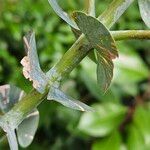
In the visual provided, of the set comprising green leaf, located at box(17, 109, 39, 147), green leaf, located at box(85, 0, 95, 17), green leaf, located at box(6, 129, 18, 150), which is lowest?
green leaf, located at box(17, 109, 39, 147)

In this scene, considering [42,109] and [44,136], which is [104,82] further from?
[44,136]

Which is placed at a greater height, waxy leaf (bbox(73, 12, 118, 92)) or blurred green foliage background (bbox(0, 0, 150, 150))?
waxy leaf (bbox(73, 12, 118, 92))

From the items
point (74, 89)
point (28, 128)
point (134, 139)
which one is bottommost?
point (134, 139)

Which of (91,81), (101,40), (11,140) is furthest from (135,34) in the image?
(91,81)

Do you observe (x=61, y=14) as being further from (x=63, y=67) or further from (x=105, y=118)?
(x=105, y=118)

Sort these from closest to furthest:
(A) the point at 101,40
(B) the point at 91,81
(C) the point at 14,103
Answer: (A) the point at 101,40, (C) the point at 14,103, (B) the point at 91,81

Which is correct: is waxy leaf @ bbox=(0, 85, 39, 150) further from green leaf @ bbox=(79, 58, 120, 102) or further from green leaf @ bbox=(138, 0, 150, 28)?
green leaf @ bbox=(79, 58, 120, 102)

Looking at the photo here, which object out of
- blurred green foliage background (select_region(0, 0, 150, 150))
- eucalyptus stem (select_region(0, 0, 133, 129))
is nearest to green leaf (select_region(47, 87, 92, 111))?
eucalyptus stem (select_region(0, 0, 133, 129))
